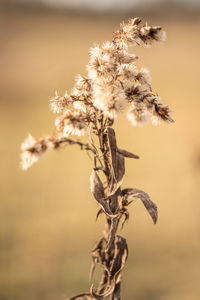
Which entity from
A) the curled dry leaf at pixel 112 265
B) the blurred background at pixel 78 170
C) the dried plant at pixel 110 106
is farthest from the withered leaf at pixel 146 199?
the blurred background at pixel 78 170

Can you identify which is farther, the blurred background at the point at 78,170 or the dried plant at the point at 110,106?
Result: the blurred background at the point at 78,170

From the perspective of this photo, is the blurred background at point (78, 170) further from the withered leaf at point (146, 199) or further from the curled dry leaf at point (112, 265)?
the withered leaf at point (146, 199)

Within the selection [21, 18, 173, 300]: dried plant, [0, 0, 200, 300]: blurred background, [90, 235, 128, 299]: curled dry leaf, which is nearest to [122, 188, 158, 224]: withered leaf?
[21, 18, 173, 300]: dried plant

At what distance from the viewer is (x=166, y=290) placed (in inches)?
41.3

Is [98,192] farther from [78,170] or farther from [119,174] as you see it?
[78,170]

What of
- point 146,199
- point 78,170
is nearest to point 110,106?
point 146,199

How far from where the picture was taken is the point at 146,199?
25.1 inches

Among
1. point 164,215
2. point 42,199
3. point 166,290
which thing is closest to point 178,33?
point 164,215

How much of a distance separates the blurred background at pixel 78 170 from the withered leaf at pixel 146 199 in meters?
0.51

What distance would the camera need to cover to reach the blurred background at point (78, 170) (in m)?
1.13

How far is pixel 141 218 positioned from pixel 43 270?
0.48 m

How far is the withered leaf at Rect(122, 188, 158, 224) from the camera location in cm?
62

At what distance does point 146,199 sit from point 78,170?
972mm

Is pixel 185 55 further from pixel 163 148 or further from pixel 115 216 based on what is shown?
pixel 115 216
